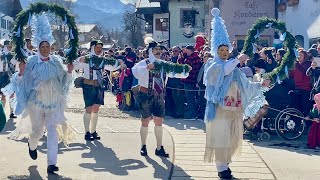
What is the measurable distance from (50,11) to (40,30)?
1.21 ft

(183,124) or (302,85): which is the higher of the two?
(302,85)

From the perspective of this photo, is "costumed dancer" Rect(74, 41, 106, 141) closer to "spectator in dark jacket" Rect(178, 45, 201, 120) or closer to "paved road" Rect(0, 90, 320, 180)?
"paved road" Rect(0, 90, 320, 180)

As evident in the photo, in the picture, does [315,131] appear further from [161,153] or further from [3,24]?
[3,24]

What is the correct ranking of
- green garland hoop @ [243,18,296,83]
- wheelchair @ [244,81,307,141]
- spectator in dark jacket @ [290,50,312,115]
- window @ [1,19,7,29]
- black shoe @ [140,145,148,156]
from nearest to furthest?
green garland hoop @ [243,18,296,83], black shoe @ [140,145,148,156], wheelchair @ [244,81,307,141], spectator in dark jacket @ [290,50,312,115], window @ [1,19,7,29]

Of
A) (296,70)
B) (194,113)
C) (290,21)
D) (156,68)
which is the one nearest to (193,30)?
(290,21)

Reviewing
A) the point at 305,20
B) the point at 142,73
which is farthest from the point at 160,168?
the point at 305,20

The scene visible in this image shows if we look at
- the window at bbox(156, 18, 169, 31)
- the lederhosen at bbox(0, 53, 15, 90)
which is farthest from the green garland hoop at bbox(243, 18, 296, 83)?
the window at bbox(156, 18, 169, 31)

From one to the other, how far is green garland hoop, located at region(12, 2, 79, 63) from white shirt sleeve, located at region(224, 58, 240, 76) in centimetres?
229

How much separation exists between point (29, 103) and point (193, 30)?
29605mm

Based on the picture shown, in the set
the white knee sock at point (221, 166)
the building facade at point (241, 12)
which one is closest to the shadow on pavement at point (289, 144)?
the white knee sock at point (221, 166)

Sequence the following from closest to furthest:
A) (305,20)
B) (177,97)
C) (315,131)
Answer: (315,131), (177,97), (305,20)

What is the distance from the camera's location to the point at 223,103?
7816mm

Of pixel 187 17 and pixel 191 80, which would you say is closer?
pixel 191 80

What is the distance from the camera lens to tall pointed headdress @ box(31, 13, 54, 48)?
8.40 meters
